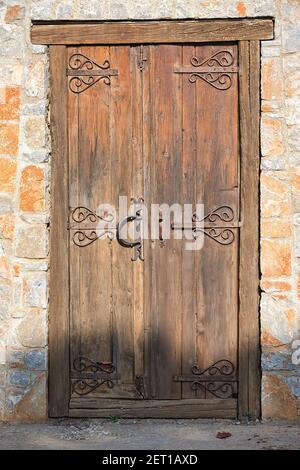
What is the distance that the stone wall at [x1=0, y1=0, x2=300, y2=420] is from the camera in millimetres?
5230

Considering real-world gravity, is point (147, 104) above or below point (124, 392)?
above

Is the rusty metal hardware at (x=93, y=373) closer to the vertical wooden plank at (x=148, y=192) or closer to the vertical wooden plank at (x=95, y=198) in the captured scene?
the vertical wooden plank at (x=95, y=198)

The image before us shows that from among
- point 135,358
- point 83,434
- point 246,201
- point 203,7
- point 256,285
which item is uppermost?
point 203,7

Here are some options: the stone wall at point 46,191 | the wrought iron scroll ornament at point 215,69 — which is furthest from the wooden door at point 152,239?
the stone wall at point 46,191

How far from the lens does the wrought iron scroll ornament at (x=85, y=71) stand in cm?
537

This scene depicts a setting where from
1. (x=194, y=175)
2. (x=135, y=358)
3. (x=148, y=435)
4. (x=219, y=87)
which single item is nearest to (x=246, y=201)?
(x=194, y=175)

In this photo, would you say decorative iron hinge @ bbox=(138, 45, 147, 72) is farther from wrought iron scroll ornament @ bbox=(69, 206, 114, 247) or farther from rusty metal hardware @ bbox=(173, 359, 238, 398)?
rusty metal hardware @ bbox=(173, 359, 238, 398)

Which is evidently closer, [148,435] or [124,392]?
[148,435]

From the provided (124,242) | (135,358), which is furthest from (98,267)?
(135,358)

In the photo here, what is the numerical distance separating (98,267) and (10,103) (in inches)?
47.5

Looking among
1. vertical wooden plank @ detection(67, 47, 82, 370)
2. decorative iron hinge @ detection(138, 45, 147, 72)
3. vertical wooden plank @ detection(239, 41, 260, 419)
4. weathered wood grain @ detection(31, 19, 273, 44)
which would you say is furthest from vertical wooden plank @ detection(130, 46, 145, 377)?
vertical wooden plank @ detection(239, 41, 260, 419)

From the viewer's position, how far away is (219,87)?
5.34 metres

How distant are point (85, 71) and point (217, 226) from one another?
133 cm

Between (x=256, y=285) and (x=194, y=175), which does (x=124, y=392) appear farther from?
(x=194, y=175)
